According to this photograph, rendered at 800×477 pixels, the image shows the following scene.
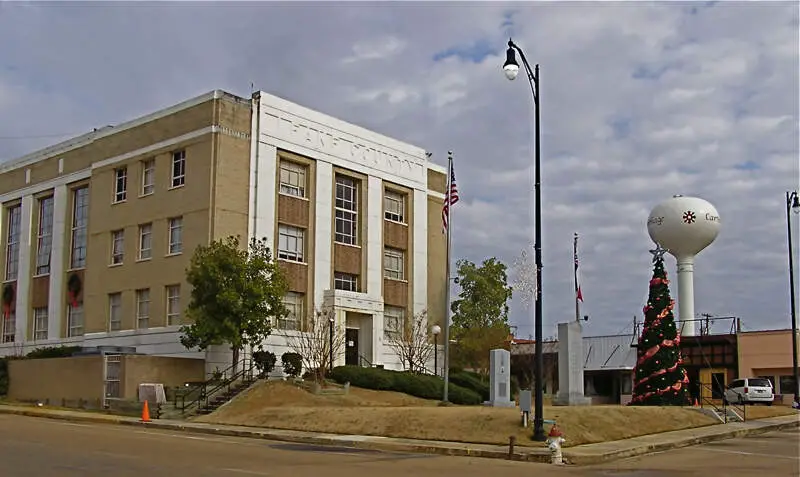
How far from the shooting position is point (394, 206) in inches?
2115

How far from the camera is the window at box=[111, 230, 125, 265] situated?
157 ft

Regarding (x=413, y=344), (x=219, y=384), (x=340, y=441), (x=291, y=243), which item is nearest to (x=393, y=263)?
(x=413, y=344)

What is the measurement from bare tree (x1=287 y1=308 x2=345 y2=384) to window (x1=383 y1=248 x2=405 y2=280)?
6794mm

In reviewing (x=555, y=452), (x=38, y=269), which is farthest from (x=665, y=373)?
(x=38, y=269)

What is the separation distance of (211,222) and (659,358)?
20979mm

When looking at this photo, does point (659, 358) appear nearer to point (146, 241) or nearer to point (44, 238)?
point (146, 241)

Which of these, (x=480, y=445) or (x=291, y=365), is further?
(x=291, y=365)

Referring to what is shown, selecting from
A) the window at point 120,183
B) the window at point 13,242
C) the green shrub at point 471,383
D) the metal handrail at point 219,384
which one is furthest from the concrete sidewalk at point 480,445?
the window at point 13,242

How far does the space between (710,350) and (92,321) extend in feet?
124

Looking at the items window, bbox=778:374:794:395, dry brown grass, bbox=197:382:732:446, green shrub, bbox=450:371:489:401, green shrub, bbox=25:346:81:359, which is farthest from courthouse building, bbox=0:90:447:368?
window, bbox=778:374:794:395

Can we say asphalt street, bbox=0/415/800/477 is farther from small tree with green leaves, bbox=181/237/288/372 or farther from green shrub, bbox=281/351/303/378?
green shrub, bbox=281/351/303/378

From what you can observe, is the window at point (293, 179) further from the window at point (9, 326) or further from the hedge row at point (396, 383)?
the window at point (9, 326)

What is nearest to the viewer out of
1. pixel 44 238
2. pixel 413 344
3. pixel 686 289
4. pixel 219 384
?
pixel 219 384

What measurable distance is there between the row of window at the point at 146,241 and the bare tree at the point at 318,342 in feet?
23.6
